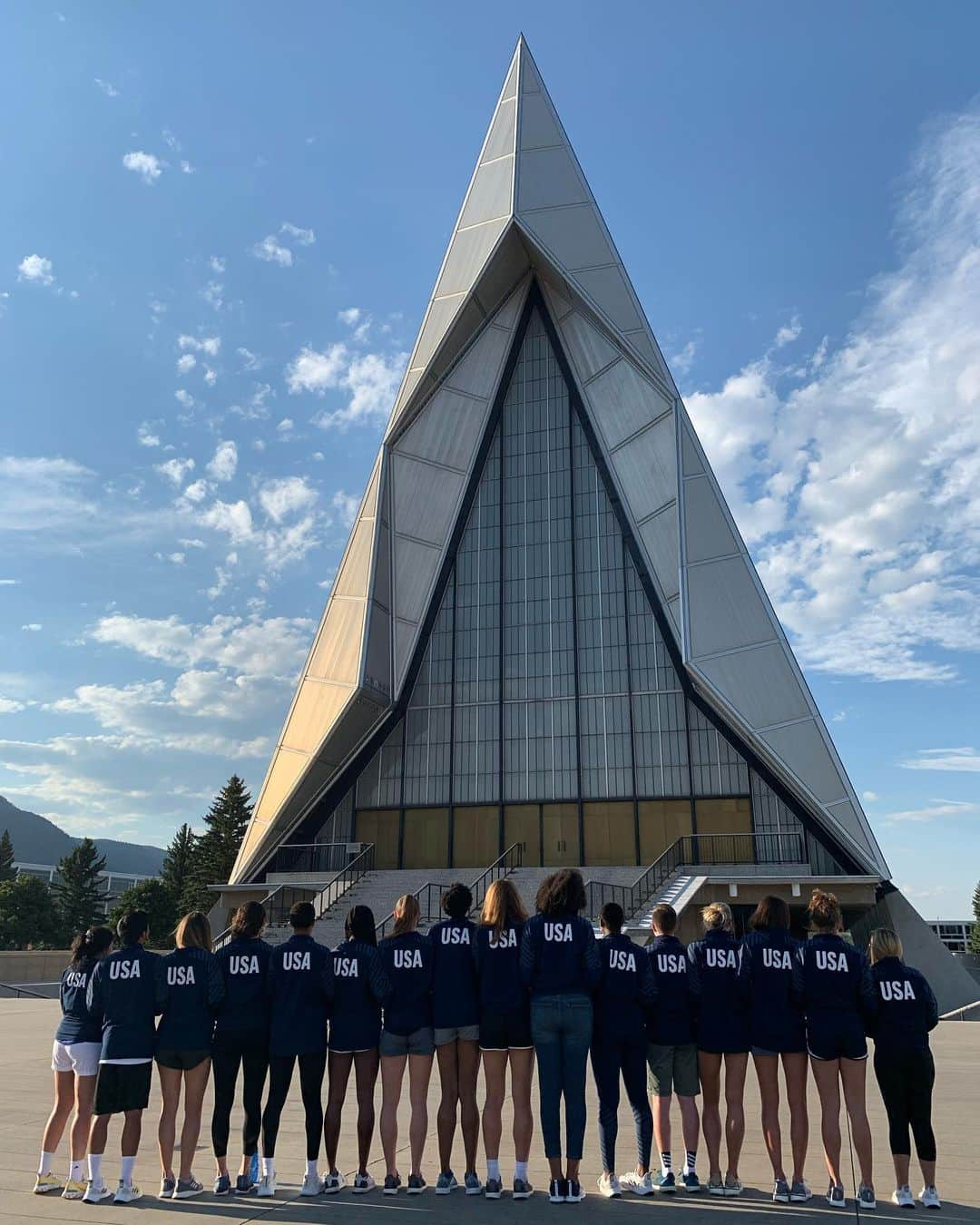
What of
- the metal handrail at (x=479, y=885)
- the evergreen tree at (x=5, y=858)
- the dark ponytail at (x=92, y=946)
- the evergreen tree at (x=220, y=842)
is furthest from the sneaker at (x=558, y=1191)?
the evergreen tree at (x=5, y=858)

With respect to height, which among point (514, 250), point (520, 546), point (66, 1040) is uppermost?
point (514, 250)

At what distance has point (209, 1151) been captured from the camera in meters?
7.01

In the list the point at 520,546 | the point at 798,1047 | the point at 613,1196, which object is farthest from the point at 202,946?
the point at 520,546

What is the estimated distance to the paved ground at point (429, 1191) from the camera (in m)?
5.09

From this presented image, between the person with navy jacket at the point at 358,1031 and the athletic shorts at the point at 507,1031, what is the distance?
0.69 meters

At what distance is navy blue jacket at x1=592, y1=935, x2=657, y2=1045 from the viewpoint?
5945 millimetres

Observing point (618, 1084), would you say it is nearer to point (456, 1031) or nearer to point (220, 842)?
point (456, 1031)

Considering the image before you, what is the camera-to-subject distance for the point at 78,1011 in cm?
621

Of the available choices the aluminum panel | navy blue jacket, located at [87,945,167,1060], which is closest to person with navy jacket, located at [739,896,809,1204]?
navy blue jacket, located at [87,945,167,1060]

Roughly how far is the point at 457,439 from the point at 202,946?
28076 millimetres

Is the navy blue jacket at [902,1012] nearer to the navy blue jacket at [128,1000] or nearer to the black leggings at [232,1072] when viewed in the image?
the black leggings at [232,1072]

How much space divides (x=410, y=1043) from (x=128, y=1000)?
182 cm

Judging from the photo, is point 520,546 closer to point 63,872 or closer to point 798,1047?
point 798,1047

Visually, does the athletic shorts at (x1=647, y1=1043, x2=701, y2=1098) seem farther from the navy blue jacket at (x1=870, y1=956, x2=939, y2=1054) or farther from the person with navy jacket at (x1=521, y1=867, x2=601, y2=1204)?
the navy blue jacket at (x1=870, y1=956, x2=939, y2=1054)
